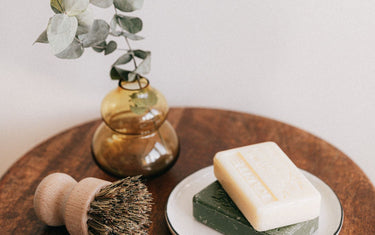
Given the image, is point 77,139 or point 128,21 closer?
point 128,21

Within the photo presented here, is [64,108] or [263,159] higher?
[263,159]

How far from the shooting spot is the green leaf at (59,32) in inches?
20.3

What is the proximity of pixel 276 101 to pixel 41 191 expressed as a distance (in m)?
0.57

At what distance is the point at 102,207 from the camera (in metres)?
0.56

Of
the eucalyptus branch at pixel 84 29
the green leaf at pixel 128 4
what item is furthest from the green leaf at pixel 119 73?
the green leaf at pixel 128 4

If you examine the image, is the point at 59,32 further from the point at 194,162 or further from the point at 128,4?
the point at 194,162

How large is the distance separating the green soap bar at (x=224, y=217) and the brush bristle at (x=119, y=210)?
8 cm

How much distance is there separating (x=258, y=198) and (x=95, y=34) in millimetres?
313

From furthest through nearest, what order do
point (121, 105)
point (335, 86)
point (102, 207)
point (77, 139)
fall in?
point (335, 86) → point (77, 139) → point (121, 105) → point (102, 207)

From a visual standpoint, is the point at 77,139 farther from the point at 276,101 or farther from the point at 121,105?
the point at 276,101

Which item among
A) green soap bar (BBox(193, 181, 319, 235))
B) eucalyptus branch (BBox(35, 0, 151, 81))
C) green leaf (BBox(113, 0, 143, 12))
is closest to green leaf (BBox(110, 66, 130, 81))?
eucalyptus branch (BBox(35, 0, 151, 81))

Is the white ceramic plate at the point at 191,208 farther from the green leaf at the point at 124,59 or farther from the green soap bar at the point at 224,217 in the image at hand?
the green leaf at the point at 124,59

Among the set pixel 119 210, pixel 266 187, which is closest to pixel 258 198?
pixel 266 187

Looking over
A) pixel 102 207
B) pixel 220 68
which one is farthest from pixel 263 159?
pixel 220 68
